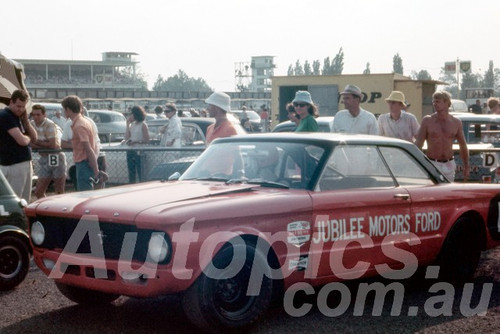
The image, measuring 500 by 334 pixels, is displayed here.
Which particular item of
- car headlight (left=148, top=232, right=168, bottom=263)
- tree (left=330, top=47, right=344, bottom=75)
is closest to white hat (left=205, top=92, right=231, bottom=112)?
car headlight (left=148, top=232, right=168, bottom=263)

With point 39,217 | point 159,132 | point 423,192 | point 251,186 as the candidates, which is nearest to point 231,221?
point 251,186

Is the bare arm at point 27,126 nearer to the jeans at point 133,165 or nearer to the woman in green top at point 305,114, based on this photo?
the woman in green top at point 305,114

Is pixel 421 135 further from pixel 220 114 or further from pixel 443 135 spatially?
pixel 220 114

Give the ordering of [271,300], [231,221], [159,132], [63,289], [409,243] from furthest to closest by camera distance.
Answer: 1. [159,132]
2. [409,243]
3. [63,289]
4. [271,300]
5. [231,221]

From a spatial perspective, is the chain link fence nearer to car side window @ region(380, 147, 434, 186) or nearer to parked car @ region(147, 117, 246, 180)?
parked car @ region(147, 117, 246, 180)

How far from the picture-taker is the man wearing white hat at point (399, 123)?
989 centimetres

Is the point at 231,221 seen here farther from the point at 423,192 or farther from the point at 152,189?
the point at 423,192

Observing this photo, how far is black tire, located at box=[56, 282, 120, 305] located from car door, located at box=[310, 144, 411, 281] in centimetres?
171

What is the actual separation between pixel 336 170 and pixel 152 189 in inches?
56.5

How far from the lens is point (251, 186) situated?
20.2ft

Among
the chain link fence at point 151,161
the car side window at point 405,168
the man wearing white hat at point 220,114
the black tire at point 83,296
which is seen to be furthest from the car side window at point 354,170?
the chain link fence at point 151,161

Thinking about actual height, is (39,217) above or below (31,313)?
above

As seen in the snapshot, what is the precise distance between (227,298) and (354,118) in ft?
14.8

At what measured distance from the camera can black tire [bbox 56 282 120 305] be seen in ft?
20.5
